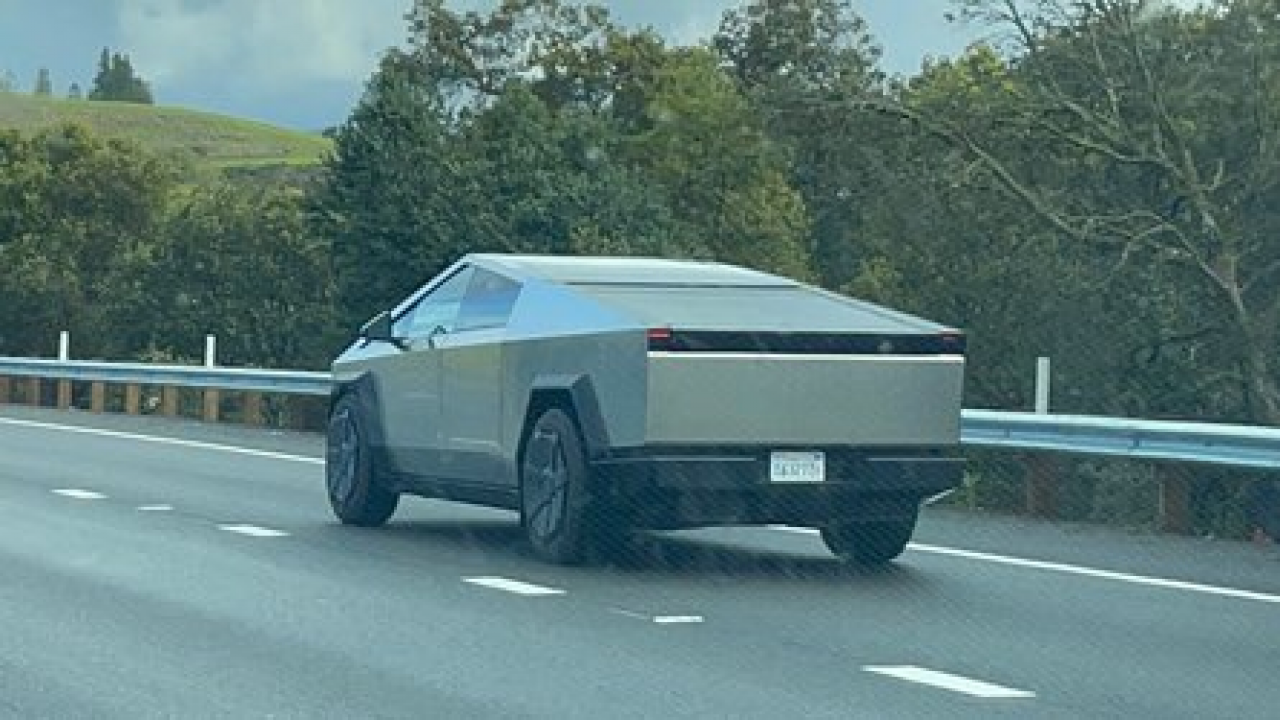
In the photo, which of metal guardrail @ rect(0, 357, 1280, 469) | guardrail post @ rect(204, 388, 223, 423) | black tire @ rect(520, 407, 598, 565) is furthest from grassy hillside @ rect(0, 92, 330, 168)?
black tire @ rect(520, 407, 598, 565)

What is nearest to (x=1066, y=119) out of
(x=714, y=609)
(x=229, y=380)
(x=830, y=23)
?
(x=229, y=380)

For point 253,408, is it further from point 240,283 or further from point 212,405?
point 240,283

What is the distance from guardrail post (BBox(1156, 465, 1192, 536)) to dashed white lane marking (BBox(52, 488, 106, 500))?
722 centimetres

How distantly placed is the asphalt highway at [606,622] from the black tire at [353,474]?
239 millimetres

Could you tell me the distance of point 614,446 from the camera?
504 inches

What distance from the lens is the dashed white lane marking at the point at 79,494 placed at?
712 inches

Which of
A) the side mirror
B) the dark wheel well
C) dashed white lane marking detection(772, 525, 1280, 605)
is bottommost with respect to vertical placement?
dashed white lane marking detection(772, 525, 1280, 605)

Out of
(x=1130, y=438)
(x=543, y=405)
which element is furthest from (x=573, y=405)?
(x=1130, y=438)

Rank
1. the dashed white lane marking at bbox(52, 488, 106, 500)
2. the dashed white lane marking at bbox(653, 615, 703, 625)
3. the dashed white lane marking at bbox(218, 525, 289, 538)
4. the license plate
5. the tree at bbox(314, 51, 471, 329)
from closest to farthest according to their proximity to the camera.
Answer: the dashed white lane marking at bbox(653, 615, 703, 625) < the license plate < the dashed white lane marking at bbox(218, 525, 289, 538) < the dashed white lane marking at bbox(52, 488, 106, 500) < the tree at bbox(314, 51, 471, 329)

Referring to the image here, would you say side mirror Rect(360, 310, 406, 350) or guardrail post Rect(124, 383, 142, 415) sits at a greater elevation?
side mirror Rect(360, 310, 406, 350)

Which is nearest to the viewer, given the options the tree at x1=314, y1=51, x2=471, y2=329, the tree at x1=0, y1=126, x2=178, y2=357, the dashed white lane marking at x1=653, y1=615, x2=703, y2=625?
the dashed white lane marking at x1=653, y1=615, x2=703, y2=625

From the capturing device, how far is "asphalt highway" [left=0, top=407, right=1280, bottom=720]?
9.00 meters

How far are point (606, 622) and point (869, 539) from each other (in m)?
3.15

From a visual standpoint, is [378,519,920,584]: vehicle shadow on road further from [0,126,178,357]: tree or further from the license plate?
[0,126,178,357]: tree
